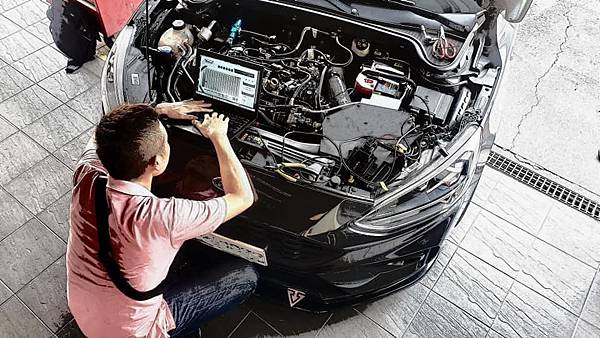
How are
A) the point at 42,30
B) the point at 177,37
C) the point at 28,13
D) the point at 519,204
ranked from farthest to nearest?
the point at 28,13
the point at 42,30
the point at 519,204
the point at 177,37

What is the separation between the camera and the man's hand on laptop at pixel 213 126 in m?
1.85

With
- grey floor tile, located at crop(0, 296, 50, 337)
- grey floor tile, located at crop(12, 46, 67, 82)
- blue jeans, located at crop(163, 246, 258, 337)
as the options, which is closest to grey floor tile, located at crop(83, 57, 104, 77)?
grey floor tile, located at crop(12, 46, 67, 82)

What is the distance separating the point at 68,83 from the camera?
332cm

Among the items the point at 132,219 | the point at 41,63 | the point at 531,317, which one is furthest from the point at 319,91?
the point at 41,63

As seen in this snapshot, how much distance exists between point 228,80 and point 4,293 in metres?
1.46

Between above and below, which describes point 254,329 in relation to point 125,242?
below

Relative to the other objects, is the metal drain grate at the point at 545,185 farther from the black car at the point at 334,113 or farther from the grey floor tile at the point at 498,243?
the black car at the point at 334,113

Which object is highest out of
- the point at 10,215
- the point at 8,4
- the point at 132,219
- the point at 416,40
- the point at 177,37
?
the point at 416,40

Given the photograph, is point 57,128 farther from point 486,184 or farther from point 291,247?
point 486,184

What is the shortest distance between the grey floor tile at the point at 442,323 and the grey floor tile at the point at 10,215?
1912 millimetres

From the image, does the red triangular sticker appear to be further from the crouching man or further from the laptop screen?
the laptop screen

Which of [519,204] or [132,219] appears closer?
[132,219]

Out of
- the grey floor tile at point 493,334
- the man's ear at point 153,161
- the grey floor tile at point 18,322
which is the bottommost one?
the grey floor tile at point 18,322

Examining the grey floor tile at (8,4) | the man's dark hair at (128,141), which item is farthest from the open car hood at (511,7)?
the grey floor tile at (8,4)
